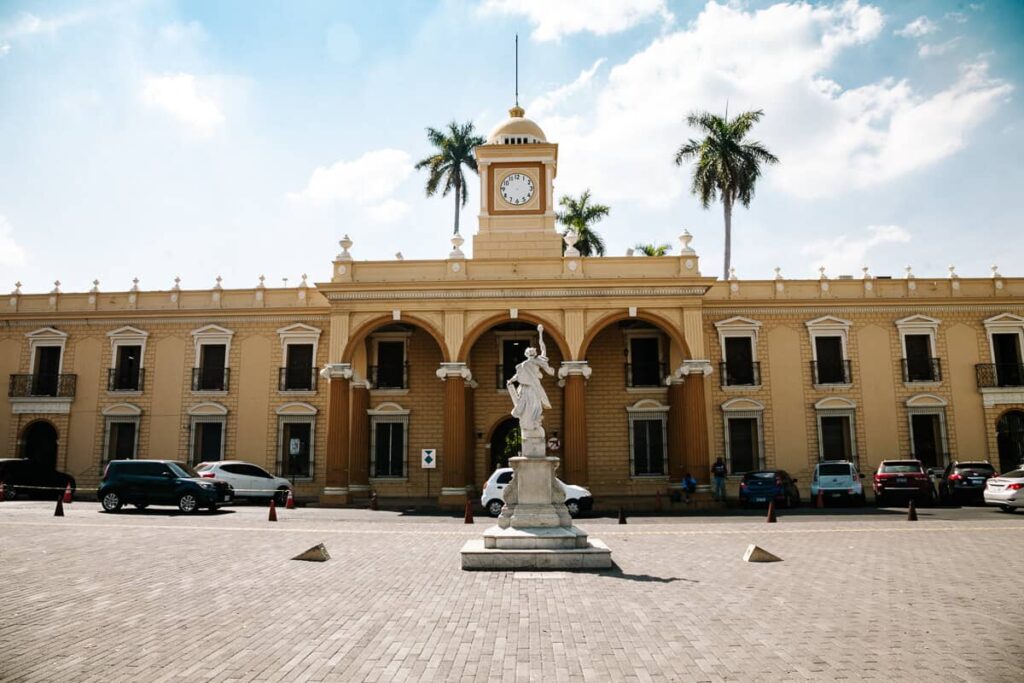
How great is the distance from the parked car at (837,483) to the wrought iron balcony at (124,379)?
25.6m

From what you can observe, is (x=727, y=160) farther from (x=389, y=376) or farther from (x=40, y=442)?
(x=40, y=442)

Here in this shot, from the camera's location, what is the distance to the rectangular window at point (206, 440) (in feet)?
90.8

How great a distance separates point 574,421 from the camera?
23797mm

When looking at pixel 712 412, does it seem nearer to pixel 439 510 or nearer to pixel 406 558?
pixel 439 510

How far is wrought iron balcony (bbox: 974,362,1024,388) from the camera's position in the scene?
88.2ft

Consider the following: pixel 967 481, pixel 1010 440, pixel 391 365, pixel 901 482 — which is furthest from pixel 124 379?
pixel 1010 440

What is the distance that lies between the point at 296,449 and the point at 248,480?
10.8 ft

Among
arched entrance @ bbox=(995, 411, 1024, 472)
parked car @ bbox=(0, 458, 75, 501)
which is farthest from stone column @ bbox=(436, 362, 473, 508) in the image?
arched entrance @ bbox=(995, 411, 1024, 472)

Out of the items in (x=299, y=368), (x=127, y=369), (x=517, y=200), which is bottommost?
(x=299, y=368)

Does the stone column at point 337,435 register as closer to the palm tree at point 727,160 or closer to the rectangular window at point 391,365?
the rectangular window at point 391,365

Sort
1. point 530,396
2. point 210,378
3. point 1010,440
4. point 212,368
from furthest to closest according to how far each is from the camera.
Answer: point 212,368
point 210,378
point 1010,440
point 530,396

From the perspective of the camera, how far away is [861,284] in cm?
2780

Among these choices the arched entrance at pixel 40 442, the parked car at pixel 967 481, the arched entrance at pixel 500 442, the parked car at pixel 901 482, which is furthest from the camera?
the arched entrance at pixel 40 442

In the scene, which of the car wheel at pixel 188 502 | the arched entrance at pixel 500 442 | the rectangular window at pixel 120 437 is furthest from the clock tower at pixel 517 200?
the rectangular window at pixel 120 437
